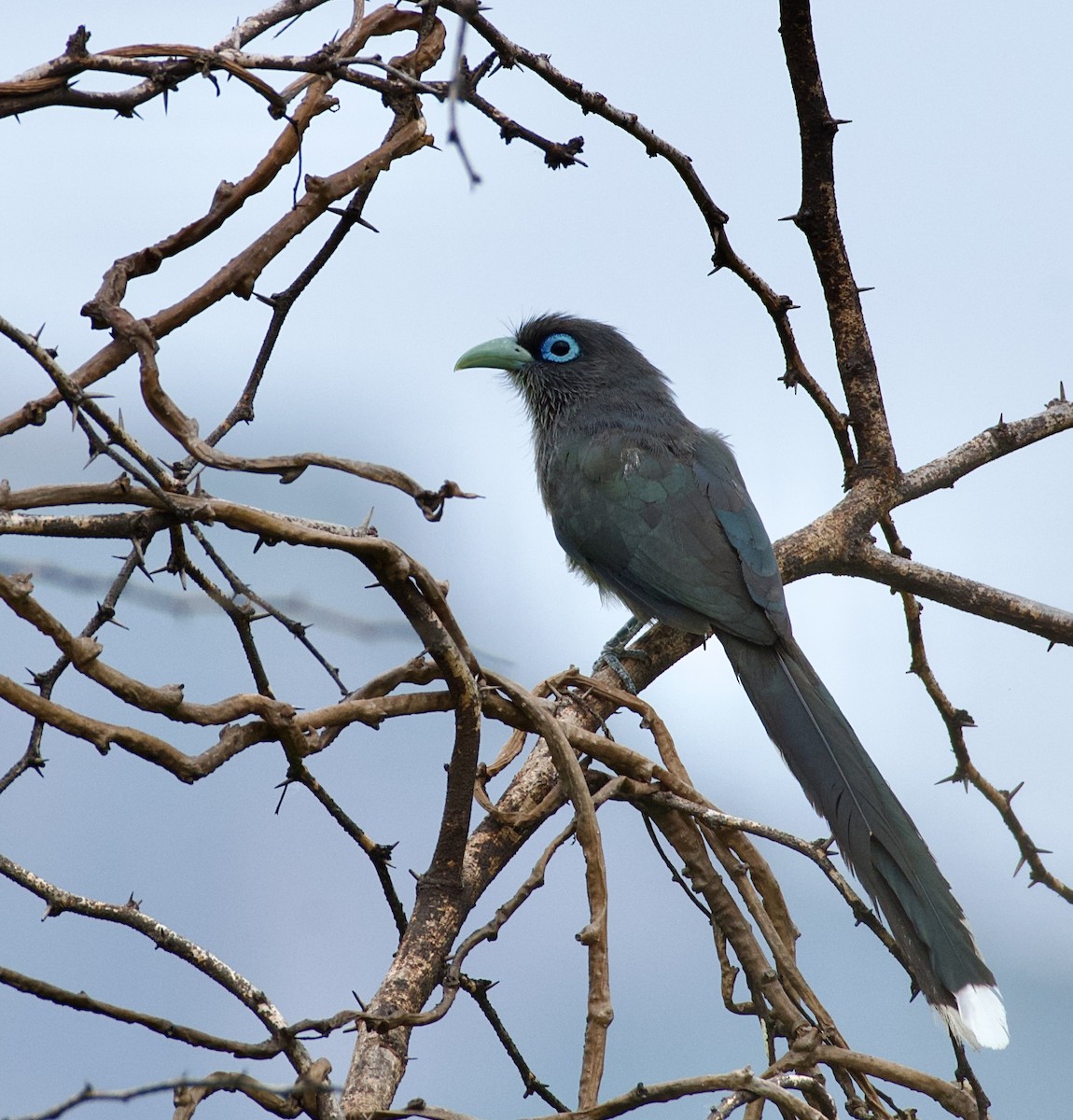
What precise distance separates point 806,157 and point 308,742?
2524mm

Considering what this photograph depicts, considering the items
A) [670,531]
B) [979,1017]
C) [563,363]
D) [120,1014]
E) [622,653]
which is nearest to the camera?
[120,1014]

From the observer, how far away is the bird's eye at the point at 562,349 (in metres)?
5.16

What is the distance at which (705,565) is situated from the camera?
390cm

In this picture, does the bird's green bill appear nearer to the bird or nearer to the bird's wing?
the bird

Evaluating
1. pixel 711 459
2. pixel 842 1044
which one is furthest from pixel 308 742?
pixel 711 459

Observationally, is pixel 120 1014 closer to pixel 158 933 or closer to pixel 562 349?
pixel 158 933

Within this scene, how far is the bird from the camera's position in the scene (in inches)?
104

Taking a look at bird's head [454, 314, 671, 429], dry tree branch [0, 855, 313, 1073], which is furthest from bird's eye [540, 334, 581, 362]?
dry tree branch [0, 855, 313, 1073]

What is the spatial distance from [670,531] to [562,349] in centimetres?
142

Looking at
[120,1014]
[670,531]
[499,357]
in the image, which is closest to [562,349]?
[499,357]

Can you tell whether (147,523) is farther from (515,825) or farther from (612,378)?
(612,378)

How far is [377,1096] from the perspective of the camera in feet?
5.71

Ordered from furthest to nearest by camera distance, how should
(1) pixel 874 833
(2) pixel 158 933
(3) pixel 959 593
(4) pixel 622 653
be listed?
1. (4) pixel 622 653
2. (3) pixel 959 593
3. (1) pixel 874 833
4. (2) pixel 158 933

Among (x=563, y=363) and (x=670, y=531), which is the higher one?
(x=563, y=363)
